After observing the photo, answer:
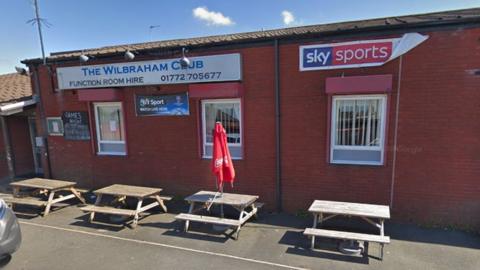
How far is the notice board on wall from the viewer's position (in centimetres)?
734

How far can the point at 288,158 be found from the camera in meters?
5.71

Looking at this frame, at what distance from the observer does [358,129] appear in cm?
536

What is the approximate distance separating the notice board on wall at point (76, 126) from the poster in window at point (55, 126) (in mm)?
191

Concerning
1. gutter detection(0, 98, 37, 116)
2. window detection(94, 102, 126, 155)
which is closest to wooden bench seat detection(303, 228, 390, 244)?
window detection(94, 102, 126, 155)

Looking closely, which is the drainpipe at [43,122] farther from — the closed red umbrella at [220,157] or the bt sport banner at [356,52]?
the bt sport banner at [356,52]

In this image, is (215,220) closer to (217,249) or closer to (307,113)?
(217,249)

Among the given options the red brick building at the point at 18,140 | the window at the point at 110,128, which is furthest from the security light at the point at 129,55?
the red brick building at the point at 18,140

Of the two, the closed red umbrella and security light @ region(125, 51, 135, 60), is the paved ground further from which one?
security light @ region(125, 51, 135, 60)

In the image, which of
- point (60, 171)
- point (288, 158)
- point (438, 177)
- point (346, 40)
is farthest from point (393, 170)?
point (60, 171)

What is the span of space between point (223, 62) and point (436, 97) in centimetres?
391

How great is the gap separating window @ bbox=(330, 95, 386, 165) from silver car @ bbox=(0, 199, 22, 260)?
17.3 feet

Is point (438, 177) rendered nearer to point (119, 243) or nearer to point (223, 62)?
point (223, 62)

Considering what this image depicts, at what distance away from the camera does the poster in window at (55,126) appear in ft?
25.1

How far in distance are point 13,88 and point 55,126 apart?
4.63m
